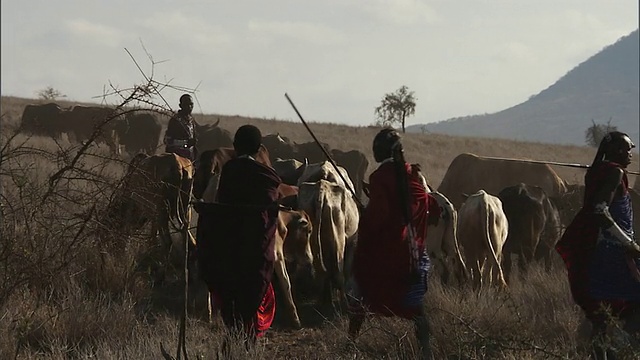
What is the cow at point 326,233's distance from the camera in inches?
383

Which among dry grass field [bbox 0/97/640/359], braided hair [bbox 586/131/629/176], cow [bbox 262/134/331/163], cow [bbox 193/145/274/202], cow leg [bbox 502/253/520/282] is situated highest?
braided hair [bbox 586/131/629/176]

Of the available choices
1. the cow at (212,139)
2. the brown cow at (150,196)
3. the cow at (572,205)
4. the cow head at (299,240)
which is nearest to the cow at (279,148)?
the cow at (212,139)

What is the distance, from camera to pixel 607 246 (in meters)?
6.27

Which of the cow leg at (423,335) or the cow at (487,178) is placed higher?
the cow at (487,178)

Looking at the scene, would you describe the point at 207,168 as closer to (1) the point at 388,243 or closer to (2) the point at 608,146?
(1) the point at 388,243

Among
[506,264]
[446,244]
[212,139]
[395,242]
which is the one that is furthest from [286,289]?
[212,139]

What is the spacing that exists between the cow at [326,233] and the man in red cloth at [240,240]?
281 centimetres

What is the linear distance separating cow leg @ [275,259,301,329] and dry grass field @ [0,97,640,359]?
15cm

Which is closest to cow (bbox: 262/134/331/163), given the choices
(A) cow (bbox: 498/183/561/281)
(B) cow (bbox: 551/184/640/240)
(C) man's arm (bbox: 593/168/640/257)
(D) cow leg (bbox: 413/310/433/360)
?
(B) cow (bbox: 551/184/640/240)

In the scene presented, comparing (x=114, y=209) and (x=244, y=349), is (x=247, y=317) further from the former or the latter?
(x=114, y=209)

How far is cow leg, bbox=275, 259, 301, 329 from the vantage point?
8320 millimetres

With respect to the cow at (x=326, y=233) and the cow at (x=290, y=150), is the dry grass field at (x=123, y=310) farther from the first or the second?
the cow at (x=290, y=150)

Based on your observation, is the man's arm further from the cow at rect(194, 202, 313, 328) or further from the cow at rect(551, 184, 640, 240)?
the cow at rect(551, 184, 640, 240)

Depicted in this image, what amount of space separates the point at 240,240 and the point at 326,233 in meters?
3.13
